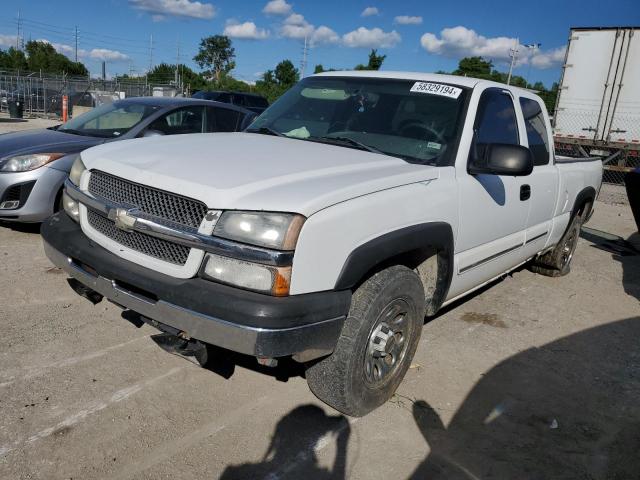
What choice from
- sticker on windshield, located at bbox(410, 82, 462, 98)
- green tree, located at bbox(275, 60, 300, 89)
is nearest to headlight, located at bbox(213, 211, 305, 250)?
sticker on windshield, located at bbox(410, 82, 462, 98)

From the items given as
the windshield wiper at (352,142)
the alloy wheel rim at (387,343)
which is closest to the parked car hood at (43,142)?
the windshield wiper at (352,142)

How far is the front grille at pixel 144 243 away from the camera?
2.60 meters

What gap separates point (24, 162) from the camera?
5.47 metres

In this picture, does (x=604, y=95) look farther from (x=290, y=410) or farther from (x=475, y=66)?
(x=475, y=66)

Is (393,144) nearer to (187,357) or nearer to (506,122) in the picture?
(506,122)

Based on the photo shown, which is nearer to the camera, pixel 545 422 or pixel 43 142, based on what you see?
pixel 545 422

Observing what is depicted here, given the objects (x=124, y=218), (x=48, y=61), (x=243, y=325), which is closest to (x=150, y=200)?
(x=124, y=218)

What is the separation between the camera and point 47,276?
4.74m

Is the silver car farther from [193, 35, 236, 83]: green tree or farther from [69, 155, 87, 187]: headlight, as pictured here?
[193, 35, 236, 83]: green tree

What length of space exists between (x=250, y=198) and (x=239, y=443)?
4.19 ft

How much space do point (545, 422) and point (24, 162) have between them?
5.25m

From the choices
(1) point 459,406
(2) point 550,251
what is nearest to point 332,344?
(1) point 459,406

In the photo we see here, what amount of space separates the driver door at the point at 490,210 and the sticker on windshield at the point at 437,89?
0.20 m

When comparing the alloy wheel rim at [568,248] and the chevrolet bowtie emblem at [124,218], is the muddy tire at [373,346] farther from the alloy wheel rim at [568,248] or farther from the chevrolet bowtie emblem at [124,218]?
the alloy wheel rim at [568,248]
